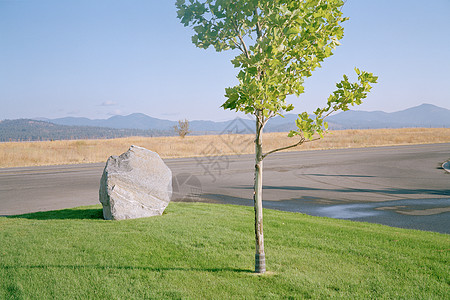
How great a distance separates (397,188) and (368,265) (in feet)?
33.2

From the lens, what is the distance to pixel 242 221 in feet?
27.4

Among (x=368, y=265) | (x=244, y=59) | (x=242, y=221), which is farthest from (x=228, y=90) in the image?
(x=242, y=221)

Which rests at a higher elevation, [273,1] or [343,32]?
[273,1]

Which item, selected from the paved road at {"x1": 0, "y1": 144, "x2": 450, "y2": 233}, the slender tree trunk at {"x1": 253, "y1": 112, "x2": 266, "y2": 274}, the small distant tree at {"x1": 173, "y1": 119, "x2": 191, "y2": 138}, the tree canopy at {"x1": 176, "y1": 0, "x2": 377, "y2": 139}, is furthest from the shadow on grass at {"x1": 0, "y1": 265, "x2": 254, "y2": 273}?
the small distant tree at {"x1": 173, "y1": 119, "x2": 191, "y2": 138}

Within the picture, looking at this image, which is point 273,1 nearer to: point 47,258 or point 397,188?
point 47,258

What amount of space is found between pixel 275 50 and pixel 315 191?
1051 centimetres

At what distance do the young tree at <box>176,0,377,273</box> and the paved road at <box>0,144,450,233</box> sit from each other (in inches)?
219

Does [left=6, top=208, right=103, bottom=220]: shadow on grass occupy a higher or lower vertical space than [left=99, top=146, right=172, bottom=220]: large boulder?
lower

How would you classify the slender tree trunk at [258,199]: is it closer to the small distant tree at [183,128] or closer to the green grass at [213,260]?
the green grass at [213,260]

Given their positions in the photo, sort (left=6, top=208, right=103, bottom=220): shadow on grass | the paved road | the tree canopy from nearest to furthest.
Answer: the tree canopy < (left=6, top=208, right=103, bottom=220): shadow on grass < the paved road

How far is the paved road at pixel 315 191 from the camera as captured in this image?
33.4ft

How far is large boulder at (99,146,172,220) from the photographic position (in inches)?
326

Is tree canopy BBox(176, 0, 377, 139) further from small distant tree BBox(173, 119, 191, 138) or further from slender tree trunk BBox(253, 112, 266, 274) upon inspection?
small distant tree BBox(173, 119, 191, 138)

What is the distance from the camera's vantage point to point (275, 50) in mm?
4094
